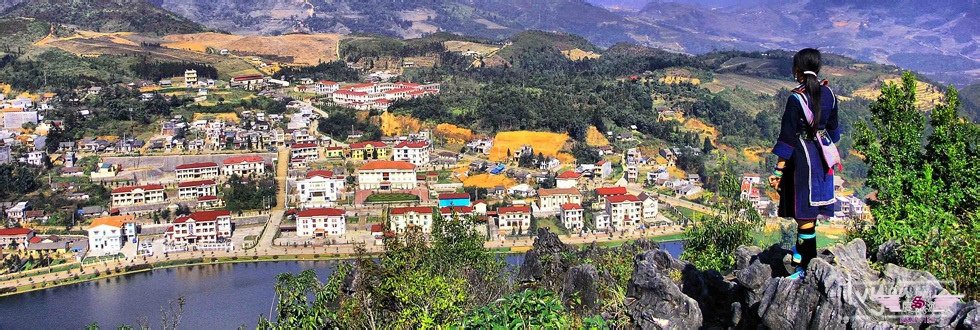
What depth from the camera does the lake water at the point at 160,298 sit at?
1055 centimetres

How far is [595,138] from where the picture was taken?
2162cm

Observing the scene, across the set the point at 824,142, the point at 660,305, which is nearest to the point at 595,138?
the point at 660,305

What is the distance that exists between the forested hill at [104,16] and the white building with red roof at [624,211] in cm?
2917

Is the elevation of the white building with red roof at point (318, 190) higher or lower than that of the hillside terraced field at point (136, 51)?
lower

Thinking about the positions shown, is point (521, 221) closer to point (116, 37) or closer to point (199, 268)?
point (199, 268)

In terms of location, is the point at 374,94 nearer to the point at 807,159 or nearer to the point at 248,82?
the point at 248,82

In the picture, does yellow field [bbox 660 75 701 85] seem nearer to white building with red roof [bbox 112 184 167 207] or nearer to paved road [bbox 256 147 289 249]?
paved road [bbox 256 147 289 249]

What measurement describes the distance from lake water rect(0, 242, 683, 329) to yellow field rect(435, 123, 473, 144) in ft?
27.4

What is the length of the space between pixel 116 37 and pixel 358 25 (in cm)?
3546

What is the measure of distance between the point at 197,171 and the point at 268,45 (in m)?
20.7

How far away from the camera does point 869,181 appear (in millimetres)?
3809

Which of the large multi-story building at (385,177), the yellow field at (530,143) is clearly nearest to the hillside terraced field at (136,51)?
the yellow field at (530,143)

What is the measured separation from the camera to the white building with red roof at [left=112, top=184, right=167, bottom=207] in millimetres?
15992

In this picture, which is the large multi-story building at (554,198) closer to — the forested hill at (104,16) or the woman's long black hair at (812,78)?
the woman's long black hair at (812,78)
